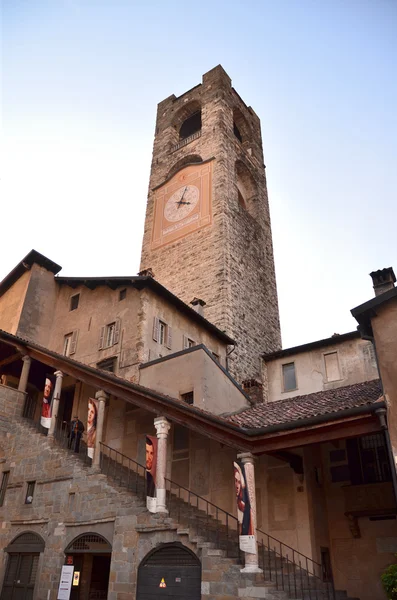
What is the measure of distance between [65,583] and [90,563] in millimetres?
1438

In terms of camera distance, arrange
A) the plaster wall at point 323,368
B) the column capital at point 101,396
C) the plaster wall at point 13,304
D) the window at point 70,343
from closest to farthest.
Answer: the column capital at point 101,396, the plaster wall at point 323,368, the window at point 70,343, the plaster wall at point 13,304

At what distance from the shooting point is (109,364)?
19.2 meters

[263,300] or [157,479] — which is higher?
[263,300]

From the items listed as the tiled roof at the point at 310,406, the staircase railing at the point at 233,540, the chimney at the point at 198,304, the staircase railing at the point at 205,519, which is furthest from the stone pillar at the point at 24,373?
the chimney at the point at 198,304

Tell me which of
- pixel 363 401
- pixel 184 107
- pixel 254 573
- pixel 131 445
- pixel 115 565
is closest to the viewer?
pixel 254 573

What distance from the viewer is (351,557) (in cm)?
1184

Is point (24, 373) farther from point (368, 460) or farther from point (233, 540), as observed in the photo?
point (368, 460)

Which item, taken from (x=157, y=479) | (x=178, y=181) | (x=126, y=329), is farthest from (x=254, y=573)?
(x=178, y=181)

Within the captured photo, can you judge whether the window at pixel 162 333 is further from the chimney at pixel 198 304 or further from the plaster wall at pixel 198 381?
the chimney at pixel 198 304

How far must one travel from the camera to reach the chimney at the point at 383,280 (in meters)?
14.9

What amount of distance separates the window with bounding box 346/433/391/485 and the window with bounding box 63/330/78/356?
12297mm

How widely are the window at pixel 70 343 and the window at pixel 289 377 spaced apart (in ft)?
29.6

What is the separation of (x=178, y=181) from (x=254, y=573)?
2752 cm

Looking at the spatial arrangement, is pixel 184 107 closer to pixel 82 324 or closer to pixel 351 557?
pixel 82 324
